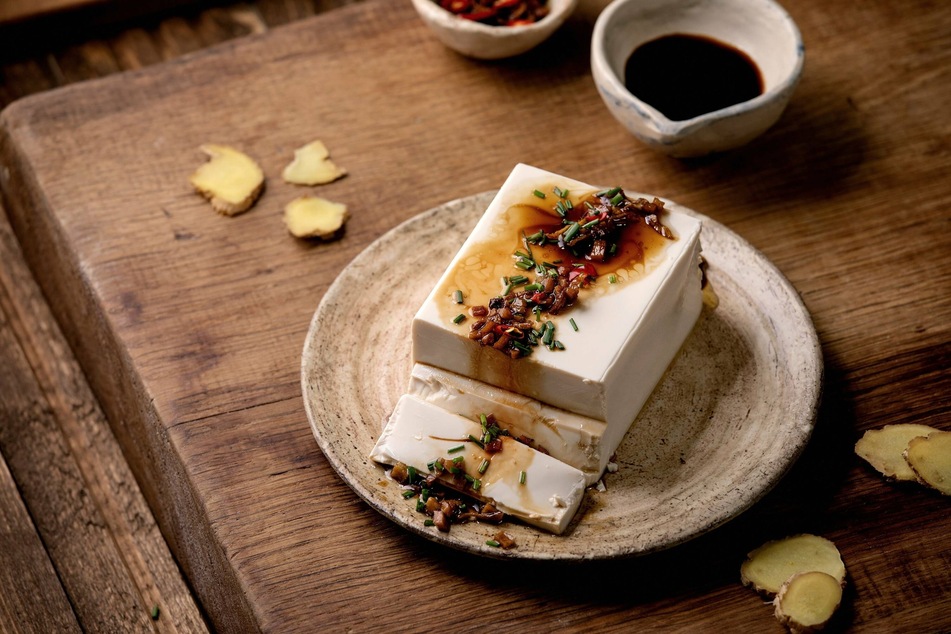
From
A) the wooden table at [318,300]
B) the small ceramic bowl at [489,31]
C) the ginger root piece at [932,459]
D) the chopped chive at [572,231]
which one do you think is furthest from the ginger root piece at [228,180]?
the ginger root piece at [932,459]

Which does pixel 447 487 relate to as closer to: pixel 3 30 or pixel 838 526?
pixel 838 526

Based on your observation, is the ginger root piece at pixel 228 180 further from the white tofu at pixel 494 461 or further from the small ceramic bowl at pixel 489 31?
the white tofu at pixel 494 461

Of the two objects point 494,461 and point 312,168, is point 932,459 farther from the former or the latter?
point 312,168

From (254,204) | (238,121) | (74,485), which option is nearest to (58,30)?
(238,121)

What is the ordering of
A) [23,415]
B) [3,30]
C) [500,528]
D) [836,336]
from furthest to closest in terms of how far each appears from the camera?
[3,30] → [23,415] → [836,336] → [500,528]

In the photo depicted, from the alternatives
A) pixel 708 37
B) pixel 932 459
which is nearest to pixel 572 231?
pixel 932 459

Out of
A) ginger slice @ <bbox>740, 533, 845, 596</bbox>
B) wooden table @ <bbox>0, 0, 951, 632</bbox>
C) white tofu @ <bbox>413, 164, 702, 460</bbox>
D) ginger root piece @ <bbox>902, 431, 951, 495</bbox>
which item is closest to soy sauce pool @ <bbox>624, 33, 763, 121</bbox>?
wooden table @ <bbox>0, 0, 951, 632</bbox>

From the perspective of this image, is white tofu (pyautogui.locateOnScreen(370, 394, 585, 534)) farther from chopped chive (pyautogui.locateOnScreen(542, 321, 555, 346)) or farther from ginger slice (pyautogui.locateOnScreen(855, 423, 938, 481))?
ginger slice (pyautogui.locateOnScreen(855, 423, 938, 481))
